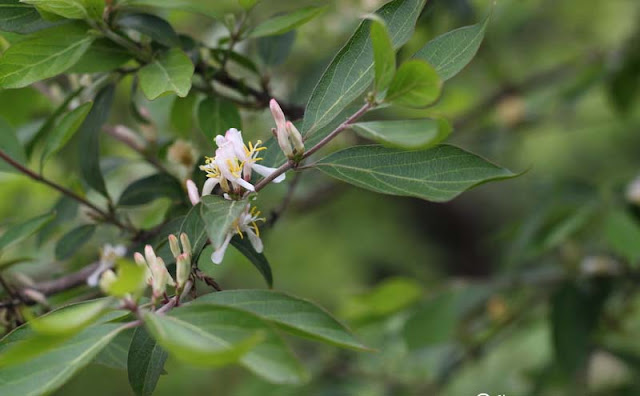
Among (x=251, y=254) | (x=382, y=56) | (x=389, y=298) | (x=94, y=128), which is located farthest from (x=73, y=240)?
(x=389, y=298)

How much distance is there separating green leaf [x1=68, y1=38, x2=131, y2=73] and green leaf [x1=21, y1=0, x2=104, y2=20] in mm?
57

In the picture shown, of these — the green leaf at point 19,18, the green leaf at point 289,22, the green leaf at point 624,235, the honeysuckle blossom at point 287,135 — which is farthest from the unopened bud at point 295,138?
the green leaf at point 624,235

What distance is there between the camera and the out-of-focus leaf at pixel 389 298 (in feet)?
5.17

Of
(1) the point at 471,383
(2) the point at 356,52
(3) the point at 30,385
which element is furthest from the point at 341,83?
(1) the point at 471,383

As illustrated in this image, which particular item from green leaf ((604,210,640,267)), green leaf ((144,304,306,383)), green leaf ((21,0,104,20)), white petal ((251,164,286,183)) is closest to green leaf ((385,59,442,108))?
Result: white petal ((251,164,286,183))

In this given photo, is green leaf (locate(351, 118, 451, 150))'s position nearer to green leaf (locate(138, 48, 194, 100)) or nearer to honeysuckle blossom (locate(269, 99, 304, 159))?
honeysuckle blossom (locate(269, 99, 304, 159))

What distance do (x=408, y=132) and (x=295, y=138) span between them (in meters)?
0.12

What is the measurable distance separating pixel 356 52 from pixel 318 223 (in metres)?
3.18

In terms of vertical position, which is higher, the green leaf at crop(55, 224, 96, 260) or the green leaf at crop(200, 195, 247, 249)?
the green leaf at crop(200, 195, 247, 249)

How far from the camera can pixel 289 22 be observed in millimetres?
904

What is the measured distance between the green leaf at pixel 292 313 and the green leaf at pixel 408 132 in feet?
0.52

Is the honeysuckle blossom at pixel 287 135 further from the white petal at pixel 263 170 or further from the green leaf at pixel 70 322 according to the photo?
the green leaf at pixel 70 322

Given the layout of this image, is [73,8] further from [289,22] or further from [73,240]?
[73,240]

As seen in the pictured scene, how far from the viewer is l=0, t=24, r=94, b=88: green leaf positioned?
0.80 metres
